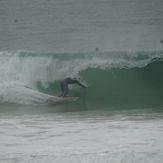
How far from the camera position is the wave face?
15750mm

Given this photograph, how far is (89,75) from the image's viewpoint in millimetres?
18125

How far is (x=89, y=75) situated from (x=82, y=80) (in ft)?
1.74

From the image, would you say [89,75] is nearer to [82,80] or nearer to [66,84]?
[82,80]

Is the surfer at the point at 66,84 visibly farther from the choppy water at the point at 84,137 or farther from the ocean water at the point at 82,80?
the choppy water at the point at 84,137

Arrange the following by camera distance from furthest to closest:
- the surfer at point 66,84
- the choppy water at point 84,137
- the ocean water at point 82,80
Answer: the surfer at point 66,84 < the ocean water at point 82,80 < the choppy water at point 84,137

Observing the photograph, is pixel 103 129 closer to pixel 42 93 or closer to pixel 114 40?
pixel 42 93

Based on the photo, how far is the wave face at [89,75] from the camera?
1575 centimetres

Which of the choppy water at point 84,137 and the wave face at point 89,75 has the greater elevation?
the wave face at point 89,75

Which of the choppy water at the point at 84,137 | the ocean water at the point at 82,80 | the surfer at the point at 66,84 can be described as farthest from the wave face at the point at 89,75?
the choppy water at the point at 84,137

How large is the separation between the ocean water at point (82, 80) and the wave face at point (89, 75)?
0.03m

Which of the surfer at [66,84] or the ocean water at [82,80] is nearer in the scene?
the ocean water at [82,80]

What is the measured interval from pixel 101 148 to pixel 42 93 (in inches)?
334

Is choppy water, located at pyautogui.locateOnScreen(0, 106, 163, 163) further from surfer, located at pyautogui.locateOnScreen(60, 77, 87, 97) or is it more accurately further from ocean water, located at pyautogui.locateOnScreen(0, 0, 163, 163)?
surfer, located at pyautogui.locateOnScreen(60, 77, 87, 97)

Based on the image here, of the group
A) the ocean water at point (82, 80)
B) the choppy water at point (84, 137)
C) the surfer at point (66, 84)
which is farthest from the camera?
the surfer at point (66, 84)
